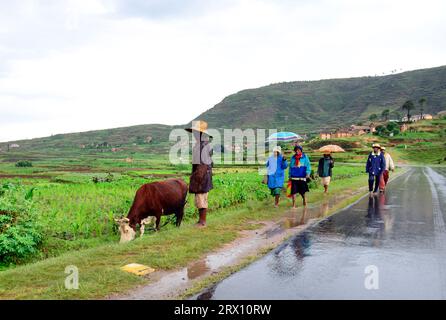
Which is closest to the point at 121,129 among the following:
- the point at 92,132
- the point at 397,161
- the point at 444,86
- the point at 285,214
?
the point at 92,132

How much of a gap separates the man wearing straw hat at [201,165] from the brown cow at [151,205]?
781mm

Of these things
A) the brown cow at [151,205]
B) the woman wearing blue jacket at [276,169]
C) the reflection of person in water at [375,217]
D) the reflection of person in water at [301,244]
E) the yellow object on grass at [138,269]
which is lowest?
the reflection of person in water at [375,217]

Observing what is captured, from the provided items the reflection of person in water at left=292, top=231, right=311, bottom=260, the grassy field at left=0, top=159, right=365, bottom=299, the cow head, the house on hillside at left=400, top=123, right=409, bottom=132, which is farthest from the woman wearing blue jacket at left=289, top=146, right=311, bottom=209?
the house on hillside at left=400, top=123, right=409, bottom=132

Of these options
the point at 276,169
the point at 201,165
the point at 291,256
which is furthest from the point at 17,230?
the point at 276,169

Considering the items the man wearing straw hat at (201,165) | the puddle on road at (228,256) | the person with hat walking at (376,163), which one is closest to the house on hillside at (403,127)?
Result: the person with hat walking at (376,163)

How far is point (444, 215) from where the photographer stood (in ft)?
38.5

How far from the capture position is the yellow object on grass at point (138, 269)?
6.19m

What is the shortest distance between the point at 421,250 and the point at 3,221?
29.3 feet

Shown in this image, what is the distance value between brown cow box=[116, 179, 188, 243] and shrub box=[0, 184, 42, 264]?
1.92 meters

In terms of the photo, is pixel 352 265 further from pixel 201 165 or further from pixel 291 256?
pixel 201 165

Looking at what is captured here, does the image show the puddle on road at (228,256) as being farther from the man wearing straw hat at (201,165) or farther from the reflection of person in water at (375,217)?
the man wearing straw hat at (201,165)

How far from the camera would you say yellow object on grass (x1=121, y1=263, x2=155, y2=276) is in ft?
20.3

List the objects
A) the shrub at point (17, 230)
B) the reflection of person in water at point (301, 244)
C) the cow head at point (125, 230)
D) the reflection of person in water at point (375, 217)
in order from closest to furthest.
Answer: the reflection of person in water at point (301, 244), the shrub at point (17, 230), the cow head at point (125, 230), the reflection of person in water at point (375, 217)
